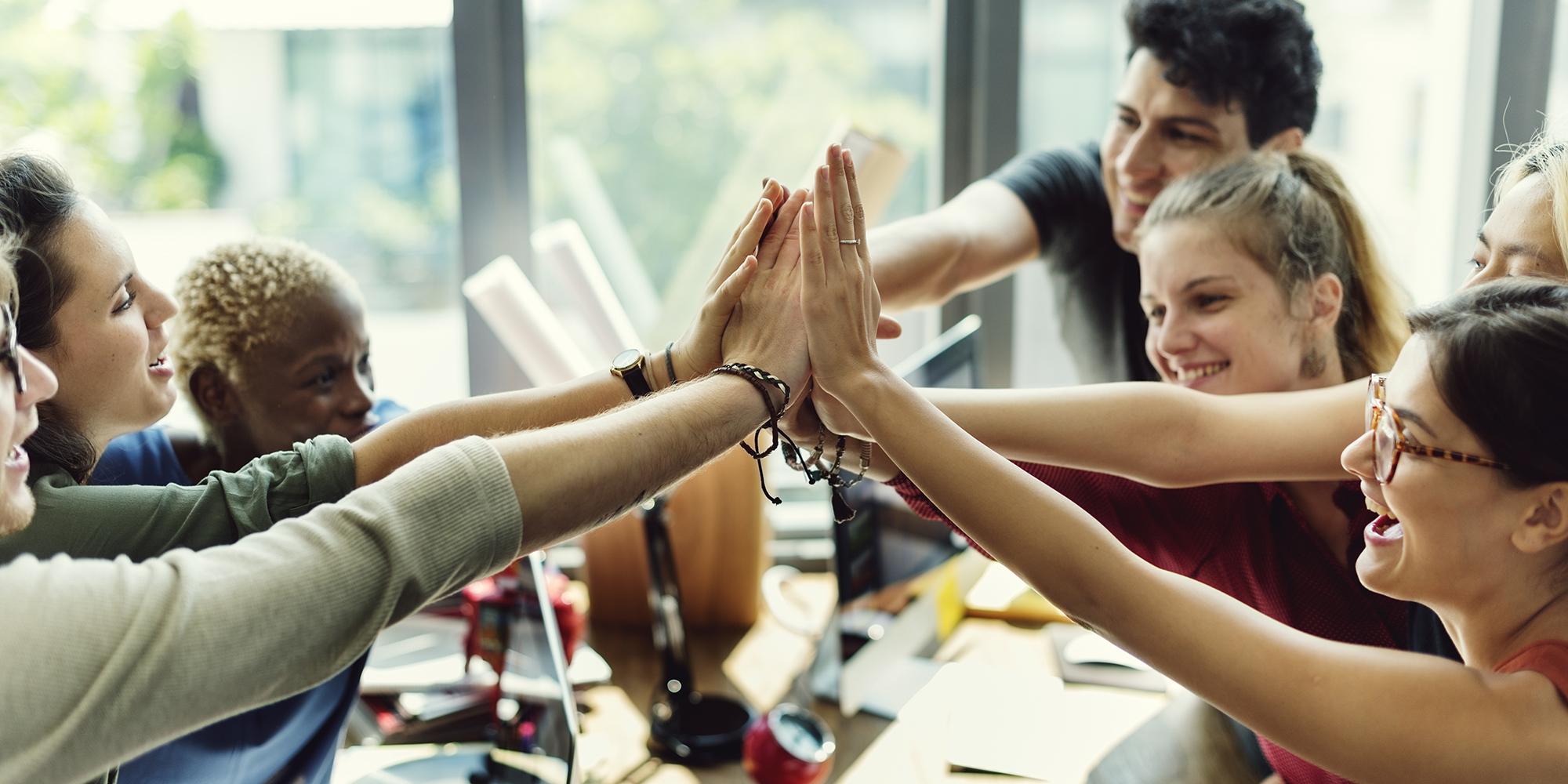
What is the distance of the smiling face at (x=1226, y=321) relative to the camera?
133cm

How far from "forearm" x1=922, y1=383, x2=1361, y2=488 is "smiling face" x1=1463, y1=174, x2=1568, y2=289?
186mm

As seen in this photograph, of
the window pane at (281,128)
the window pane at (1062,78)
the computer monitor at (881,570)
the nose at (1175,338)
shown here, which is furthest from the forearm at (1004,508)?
the window pane at (281,128)

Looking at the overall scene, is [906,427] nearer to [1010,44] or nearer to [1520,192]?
[1520,192]

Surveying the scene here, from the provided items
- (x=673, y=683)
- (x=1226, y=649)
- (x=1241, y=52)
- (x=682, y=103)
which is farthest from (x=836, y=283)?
(x=682, y=103)

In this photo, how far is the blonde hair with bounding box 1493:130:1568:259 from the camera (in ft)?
3.56

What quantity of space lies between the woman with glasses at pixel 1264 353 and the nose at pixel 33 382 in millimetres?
681

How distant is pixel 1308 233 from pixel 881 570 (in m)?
0.75

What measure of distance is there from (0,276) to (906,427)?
2.36 feet

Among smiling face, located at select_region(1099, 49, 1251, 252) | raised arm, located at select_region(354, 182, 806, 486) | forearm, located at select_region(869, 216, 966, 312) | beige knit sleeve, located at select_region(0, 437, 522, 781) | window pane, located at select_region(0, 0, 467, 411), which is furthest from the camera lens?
window pane, located at select_region(0, 0, 467, 411)

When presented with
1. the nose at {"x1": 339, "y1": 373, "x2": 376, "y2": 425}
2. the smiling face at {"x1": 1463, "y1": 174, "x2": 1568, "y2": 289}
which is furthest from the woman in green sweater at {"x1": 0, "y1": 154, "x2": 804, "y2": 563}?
the smiling face at {"x1": 1463, "y1": 174, "x2": 1568, "y2": 289}

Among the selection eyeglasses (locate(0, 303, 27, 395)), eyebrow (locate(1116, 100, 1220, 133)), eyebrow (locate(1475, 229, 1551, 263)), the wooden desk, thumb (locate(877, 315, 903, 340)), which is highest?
eyebrow (locate(1116, 100, 1220, 133))

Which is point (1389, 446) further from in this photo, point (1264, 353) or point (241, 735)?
point (241, 735)

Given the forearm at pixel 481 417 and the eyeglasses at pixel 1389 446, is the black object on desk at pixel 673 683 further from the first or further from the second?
the eyeglasses at pixel 1389 446

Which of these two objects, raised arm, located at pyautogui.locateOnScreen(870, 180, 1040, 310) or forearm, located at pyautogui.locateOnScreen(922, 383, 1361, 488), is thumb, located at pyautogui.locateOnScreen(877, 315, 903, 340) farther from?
raised arm, located at pyautogui.locateOnScreen(870, 180, 1040, 310)
